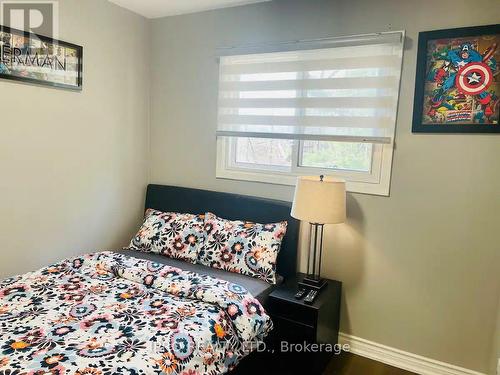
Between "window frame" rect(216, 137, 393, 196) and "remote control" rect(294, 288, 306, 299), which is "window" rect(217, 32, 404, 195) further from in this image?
"remote control" rect(294, 288, 306, 299)

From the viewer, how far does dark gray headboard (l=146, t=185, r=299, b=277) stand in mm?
2498

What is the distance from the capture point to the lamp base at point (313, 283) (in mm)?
2271

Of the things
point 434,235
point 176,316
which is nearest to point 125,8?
point 176,316

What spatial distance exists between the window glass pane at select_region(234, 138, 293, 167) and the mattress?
2.74 feet

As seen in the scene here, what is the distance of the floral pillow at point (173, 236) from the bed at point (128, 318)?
6.3 inches

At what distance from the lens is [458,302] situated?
2174mm

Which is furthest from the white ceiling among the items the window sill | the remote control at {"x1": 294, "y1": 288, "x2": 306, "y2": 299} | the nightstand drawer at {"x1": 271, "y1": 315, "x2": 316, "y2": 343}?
the nightstand drawer at {"x1": 271, "y1": 315, "x2": 316, "y2": 343}

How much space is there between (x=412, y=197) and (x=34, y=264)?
246 cm

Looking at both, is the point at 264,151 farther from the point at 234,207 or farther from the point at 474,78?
the point at 474,78

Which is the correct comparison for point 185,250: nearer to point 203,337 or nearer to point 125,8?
point 203,337

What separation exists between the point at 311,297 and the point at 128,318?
1026 millimetres

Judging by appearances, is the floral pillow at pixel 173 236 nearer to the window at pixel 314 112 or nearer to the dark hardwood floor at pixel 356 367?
the window at pixel 314 112

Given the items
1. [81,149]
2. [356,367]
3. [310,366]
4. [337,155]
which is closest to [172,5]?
[81,149]

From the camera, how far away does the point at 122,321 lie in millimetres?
1660
